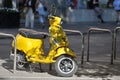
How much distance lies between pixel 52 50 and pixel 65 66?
48cm

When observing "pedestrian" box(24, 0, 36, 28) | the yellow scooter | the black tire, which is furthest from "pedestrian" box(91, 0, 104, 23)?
the black tire

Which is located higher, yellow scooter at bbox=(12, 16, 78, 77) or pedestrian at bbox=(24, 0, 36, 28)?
yellow scooter at bbox=(12, 16, 78, 77)

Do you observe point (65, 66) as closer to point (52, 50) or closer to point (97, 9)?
point (52, 50)

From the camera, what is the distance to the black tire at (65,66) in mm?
10570

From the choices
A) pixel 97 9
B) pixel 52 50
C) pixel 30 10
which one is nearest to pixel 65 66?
pixel 52 50

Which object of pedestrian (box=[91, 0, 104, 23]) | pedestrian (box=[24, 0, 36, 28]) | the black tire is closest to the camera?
the black tire

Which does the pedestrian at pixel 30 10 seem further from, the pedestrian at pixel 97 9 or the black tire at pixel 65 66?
the black tire at pixel 65 66

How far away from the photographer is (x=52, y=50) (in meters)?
10.8

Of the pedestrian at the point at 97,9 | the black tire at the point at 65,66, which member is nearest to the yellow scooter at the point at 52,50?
the black tire at the point at 65,66

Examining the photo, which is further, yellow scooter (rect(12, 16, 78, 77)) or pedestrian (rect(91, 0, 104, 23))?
pedestrian (rect(91, 0, 104, 23))

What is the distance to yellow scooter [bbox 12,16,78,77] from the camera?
10.6m

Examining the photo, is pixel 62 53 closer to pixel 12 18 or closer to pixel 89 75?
pixel 89 75

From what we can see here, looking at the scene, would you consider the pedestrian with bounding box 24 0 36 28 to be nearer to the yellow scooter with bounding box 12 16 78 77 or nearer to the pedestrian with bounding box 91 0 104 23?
the pedestrian with bounding box 91 0 104 23

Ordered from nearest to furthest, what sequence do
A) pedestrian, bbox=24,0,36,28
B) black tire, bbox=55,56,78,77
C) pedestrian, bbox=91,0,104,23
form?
1. black tire, bbox=55,56,78,77
2. pedestrian, bbox=24,0,36,28
3. pedestrian, bbox=91,0,104,23
